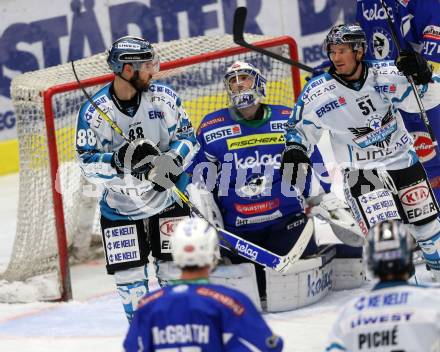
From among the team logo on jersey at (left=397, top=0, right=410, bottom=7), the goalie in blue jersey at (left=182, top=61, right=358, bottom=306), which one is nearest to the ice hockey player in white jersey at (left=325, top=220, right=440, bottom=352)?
the goalie in blue jersey at (left=182, top=61, right=358, bottom=306)

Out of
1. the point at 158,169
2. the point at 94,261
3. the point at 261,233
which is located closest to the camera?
the point at 158,169

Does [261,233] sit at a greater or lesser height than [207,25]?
lesser

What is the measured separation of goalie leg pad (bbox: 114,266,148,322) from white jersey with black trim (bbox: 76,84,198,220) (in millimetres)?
223

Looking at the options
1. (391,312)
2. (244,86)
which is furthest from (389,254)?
(244,86)

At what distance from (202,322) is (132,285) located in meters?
1.99

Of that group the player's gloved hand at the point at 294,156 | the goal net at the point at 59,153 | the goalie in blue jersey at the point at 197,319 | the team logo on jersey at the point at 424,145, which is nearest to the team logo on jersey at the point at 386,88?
the player's gloved hand at the point at 294,156

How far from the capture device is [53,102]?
22.8 ft

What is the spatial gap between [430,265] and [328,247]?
70 centimetres

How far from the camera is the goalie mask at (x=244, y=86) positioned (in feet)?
19.6

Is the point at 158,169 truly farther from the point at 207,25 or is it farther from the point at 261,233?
the point at 207,25

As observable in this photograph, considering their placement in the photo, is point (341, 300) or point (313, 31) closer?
point (341, 300)

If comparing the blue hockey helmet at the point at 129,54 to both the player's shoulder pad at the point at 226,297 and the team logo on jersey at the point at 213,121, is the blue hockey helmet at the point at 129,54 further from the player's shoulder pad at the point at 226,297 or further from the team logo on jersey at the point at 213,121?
the player's shoulder pad at the point at 226,297

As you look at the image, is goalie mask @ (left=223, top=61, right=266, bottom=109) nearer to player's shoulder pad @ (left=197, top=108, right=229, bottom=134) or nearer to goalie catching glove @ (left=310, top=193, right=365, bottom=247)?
player's shoulder pad @ (left=197, top=108, right=229, bottom=134)

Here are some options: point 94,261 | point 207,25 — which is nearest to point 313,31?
point 207,25
